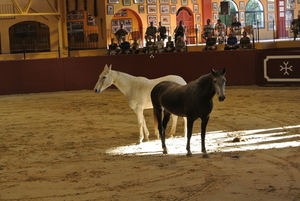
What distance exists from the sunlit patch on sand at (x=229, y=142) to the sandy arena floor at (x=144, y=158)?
2cm

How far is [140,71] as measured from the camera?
19.8 meters

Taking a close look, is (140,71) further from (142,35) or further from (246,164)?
(246,164)

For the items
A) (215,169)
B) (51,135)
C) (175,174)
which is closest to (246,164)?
(215,169)

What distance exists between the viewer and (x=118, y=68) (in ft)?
65.3

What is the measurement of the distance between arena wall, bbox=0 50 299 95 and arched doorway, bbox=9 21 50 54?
575 cm

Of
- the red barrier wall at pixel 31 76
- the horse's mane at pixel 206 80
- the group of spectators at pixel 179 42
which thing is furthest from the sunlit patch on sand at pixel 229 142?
the red barrier wall at pixel 31 76

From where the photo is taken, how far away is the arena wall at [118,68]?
18703mm

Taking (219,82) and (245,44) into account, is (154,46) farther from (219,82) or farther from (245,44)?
(219,82)

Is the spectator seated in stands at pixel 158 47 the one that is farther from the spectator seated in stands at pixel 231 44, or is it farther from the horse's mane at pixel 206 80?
the horse's mane at pixel 206 80

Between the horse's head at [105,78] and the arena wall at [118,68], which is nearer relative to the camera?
the horse's head at [105,78]

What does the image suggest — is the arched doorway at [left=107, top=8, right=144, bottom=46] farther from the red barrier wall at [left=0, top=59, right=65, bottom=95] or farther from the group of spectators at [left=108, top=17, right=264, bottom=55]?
the red barrier wall at [left=0, top=59, right=65, bottom=95]

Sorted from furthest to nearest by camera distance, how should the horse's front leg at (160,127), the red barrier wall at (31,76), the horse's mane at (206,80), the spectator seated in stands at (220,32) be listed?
1. the spectator seated in stands at (220,32)
2. the red barrier wall at (31,76)
3. the horse's front leg at (160,127)
4. the horse's mane at (206,80)

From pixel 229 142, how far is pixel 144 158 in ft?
6.13

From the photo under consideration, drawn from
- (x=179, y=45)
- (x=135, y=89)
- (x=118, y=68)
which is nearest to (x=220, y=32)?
(x=179, y=45)
